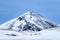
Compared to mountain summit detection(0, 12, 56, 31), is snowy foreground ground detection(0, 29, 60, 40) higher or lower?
lower

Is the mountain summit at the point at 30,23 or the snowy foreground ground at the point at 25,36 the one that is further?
the mountain summit at the point at 30,23

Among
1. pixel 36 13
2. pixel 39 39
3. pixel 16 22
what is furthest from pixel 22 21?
pixel 39 39

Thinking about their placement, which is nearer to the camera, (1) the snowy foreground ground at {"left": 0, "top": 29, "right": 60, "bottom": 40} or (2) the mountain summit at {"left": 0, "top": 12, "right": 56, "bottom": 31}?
(1) the snowy foreground ground at {"left": 0, "top": 29, "right": 60, "bottom": 40}

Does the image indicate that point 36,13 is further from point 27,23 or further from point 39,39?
point 39,39

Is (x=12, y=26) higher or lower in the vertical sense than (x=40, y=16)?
lower

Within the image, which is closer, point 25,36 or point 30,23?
point 25,36

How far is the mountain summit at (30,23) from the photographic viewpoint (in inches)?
4122

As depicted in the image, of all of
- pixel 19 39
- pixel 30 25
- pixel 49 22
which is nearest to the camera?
pixel 19 39

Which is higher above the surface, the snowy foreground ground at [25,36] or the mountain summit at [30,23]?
the mountain summit at [30,23]

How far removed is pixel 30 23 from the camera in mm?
107000

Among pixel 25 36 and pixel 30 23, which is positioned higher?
pixel 30 23

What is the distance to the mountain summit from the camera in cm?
10469

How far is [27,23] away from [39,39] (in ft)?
154

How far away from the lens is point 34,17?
116m
